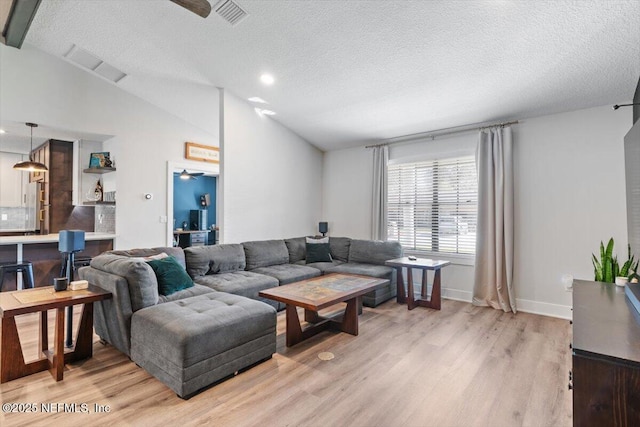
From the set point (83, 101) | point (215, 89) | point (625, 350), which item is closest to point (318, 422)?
point (625, 350)

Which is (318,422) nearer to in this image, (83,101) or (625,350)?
(625,350)

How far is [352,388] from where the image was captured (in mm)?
2242

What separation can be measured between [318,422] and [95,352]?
86.7 inches

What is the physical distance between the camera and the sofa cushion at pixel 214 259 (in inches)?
150

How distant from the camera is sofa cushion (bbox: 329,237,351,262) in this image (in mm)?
5305

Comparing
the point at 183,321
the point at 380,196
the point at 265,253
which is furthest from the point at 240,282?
the point at 380,196

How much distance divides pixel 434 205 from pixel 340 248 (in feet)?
A: 5.55

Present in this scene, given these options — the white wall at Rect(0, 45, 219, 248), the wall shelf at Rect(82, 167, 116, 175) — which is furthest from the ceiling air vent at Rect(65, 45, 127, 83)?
the wall shelf at Rect(82, 167, 116, 175)

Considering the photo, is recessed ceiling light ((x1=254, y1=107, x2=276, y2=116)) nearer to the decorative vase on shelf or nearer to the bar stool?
the decorative vase on shelf

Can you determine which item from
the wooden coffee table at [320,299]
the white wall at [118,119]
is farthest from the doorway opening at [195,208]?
the wooden coffee table at [320,299]

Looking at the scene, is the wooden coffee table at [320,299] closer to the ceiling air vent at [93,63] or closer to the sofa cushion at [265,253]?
the sofa cushion at [265,253]

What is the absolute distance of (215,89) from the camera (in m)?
4.44

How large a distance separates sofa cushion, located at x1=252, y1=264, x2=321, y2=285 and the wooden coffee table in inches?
21.9

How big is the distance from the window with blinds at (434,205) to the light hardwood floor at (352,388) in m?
1.76
